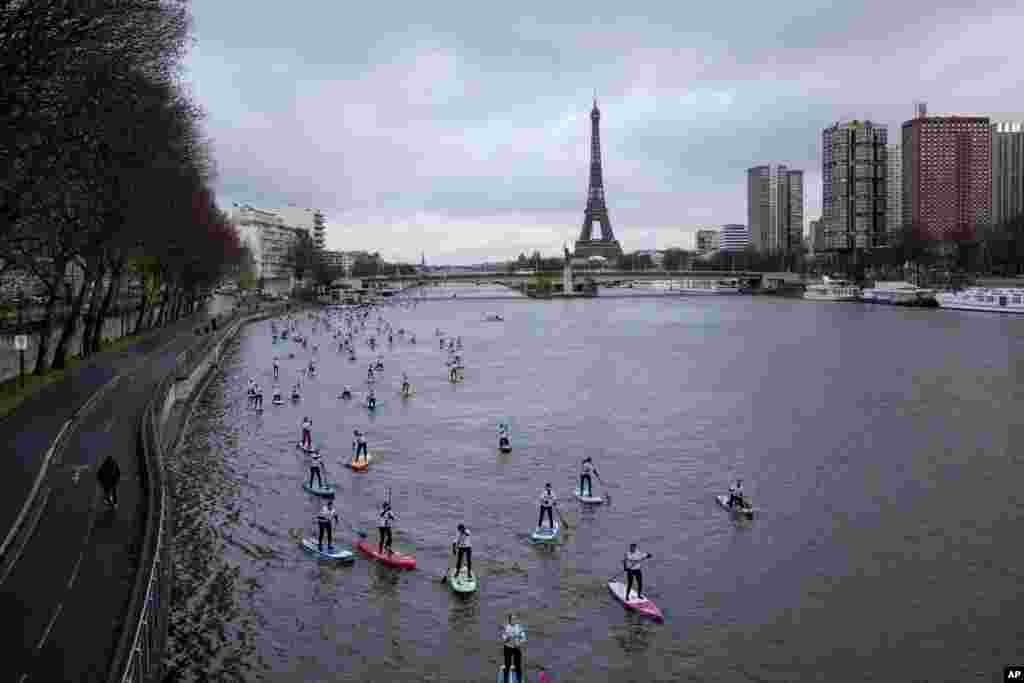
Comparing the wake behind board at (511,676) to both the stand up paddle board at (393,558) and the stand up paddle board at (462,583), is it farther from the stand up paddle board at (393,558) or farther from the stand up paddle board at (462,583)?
the stand up paddle board at (393,558)

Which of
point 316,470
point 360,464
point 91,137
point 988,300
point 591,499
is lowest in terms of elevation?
point 591,499

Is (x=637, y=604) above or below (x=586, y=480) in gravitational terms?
below

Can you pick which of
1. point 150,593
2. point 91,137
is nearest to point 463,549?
point 150,593

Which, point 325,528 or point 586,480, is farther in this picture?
point 586,480

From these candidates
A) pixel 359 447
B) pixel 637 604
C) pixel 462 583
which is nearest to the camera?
pixel 637 604

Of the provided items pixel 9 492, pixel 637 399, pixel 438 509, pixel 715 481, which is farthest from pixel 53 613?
pixel 637 399

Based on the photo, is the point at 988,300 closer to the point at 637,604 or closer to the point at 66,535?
the point at 637,604
